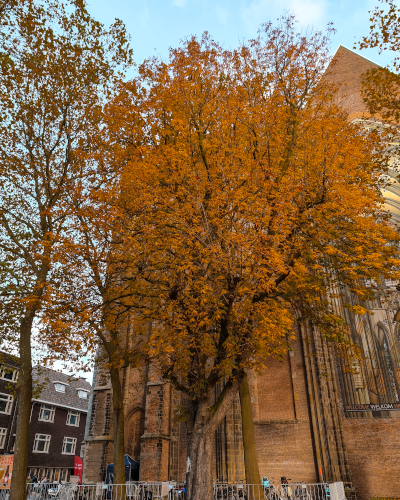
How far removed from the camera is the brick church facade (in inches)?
675

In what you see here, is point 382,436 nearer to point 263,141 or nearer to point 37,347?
point 263,141

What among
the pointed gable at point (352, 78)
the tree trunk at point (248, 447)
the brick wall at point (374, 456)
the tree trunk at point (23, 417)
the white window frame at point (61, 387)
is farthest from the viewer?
the white window frame at point (61, 387)

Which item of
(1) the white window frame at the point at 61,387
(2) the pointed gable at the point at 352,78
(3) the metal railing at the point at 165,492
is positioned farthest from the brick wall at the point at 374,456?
(1) the white window frame at the point at 61,387

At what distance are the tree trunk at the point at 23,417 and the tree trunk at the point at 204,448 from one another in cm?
417

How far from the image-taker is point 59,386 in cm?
3572

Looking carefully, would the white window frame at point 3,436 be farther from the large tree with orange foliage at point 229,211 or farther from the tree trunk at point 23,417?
the large tree with orange foliage at point 229,211

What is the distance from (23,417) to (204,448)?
4924mm

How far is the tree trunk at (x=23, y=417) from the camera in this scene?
9.45 m

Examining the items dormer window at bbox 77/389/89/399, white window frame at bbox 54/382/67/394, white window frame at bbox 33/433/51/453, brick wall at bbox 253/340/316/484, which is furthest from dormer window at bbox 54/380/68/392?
brick wall at bbox 253/340/316/484

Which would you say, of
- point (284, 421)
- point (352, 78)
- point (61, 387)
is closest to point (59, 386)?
point (61, 387)

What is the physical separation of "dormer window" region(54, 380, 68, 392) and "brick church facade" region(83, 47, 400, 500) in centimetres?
1486

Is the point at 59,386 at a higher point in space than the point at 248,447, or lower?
higher

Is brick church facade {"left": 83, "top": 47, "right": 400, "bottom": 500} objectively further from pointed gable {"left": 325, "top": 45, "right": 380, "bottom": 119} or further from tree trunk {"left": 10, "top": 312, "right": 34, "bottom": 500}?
pointed gable {"left": 325, "top": 45, "right": 380, "bottom": 119}

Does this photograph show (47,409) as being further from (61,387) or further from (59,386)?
(61,387)
